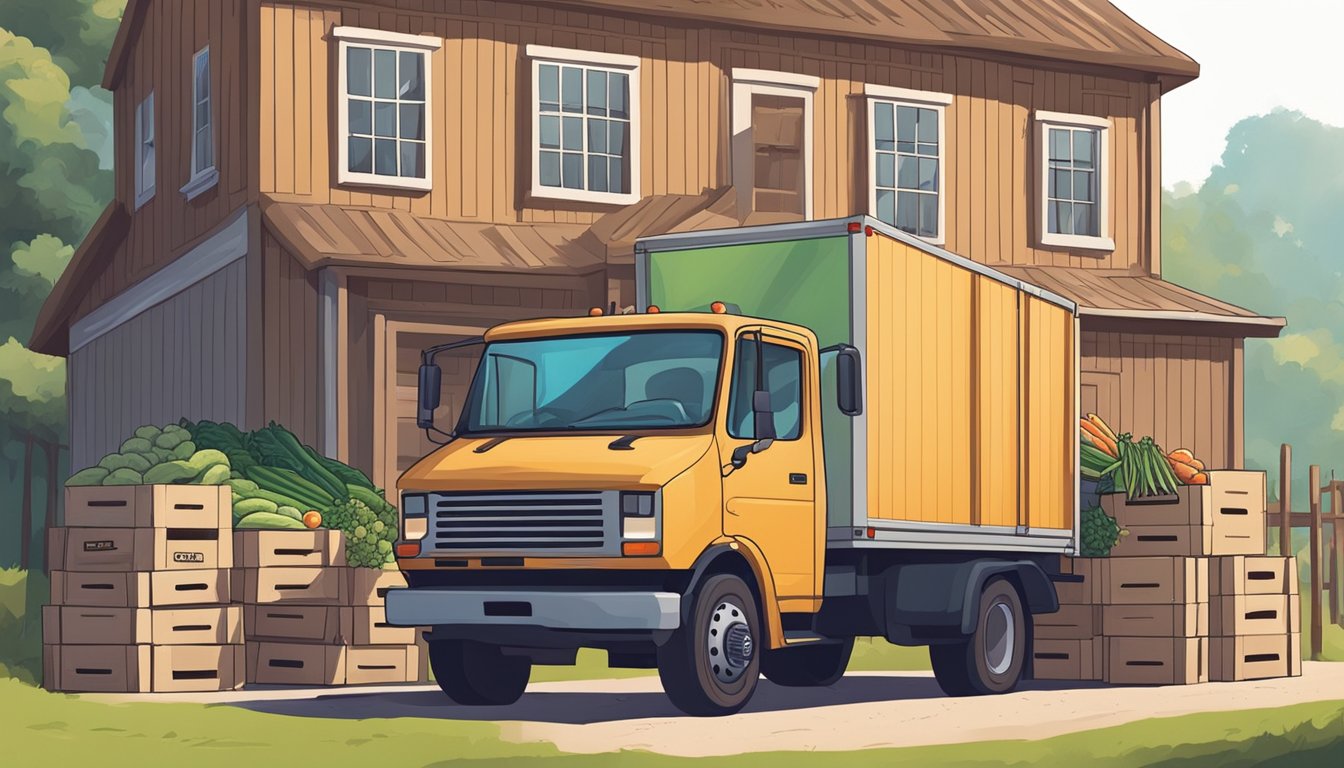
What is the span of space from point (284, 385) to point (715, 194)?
211 inches

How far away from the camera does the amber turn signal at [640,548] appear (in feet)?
41.7

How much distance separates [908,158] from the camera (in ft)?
87.1

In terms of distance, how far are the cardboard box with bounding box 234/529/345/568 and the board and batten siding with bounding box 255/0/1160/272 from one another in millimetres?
6385

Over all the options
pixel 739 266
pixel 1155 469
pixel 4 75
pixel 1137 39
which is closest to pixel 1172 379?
pixel 1137 39

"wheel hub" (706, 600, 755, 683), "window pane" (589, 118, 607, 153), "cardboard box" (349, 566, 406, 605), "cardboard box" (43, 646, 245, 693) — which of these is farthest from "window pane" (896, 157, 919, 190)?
"wheel hub" (706, 600, 755, 683)

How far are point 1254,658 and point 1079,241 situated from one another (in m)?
10.1

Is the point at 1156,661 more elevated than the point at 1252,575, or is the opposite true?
the point at 1252,575

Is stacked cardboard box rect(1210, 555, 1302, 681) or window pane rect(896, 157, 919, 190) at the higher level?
window pane rect(896, 157, 919, 190)

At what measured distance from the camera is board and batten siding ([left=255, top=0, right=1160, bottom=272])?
22469 millimetres

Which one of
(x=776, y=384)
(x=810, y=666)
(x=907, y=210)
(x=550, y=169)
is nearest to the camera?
(x=776, y=384)

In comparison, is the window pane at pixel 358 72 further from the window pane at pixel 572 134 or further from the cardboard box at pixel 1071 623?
the cardboard box at pixel 1071 623

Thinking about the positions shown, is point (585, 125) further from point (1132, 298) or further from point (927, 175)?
point (1132, 298)

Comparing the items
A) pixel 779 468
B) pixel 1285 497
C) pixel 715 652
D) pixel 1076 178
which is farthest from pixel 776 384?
pixel 1076 178

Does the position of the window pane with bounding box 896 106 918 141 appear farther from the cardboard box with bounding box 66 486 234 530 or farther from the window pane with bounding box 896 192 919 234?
the cardboard box with bounding box 66 486 234 530
